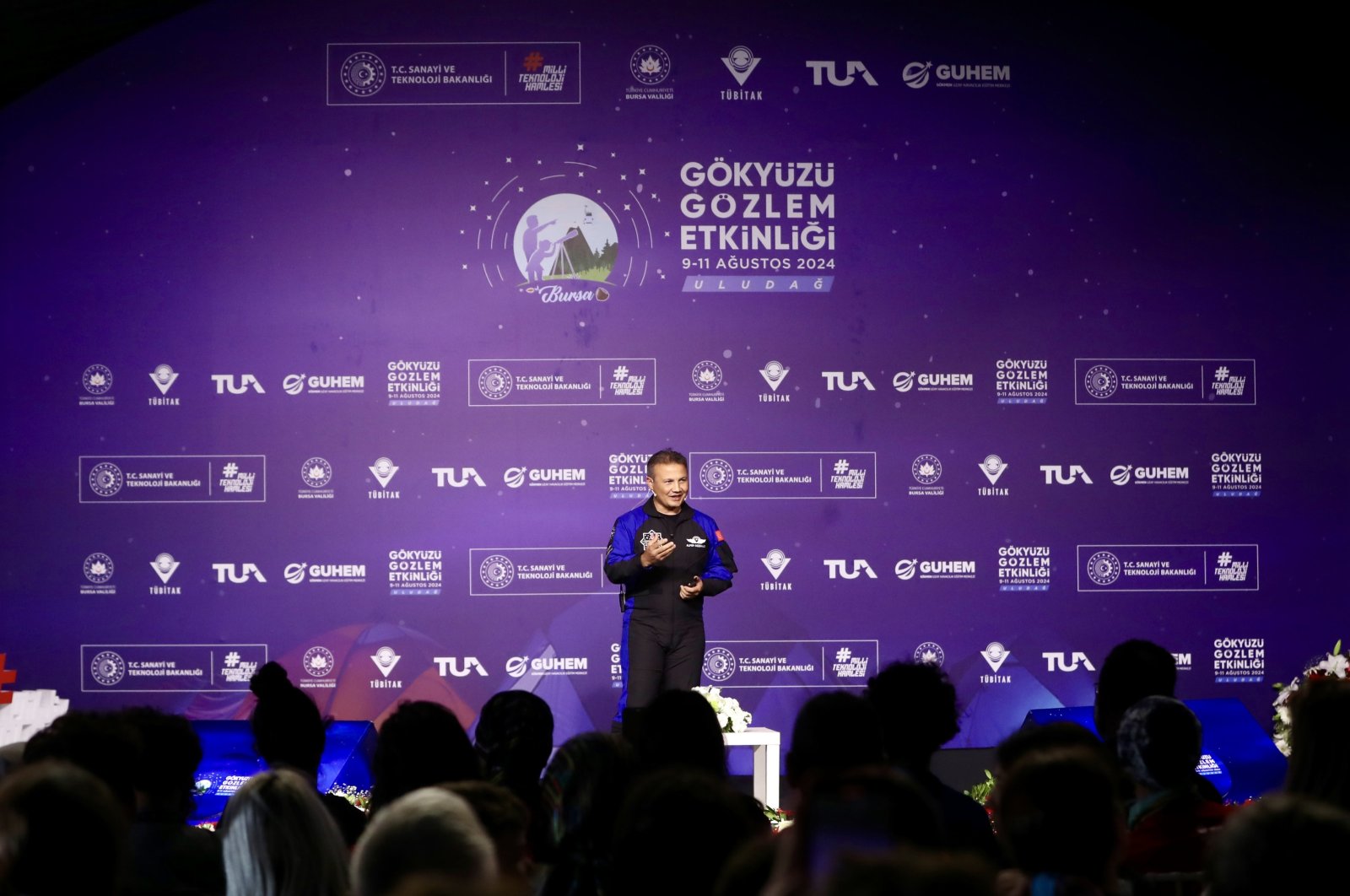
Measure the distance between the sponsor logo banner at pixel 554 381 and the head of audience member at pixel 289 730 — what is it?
3899 millimetres

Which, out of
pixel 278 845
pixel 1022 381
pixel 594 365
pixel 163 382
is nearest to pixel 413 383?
pixel 594 365

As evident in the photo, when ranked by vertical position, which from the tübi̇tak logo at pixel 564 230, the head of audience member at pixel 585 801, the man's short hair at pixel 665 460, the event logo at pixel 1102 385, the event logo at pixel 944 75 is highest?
the event logo at pixel 944 75

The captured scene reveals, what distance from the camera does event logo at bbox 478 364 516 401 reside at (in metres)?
6.95

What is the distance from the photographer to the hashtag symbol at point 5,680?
264 inches

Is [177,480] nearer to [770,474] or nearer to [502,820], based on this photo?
[770,474]

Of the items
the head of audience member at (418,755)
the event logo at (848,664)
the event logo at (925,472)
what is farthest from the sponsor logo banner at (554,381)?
the head of audience member at (418,755)

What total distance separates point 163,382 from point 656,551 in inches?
125

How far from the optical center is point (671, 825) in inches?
64.3

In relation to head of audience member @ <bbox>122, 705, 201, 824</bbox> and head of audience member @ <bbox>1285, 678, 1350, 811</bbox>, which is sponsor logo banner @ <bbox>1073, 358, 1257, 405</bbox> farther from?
head of audience member @ <bbox>122, 705, 201, 824</bbox>

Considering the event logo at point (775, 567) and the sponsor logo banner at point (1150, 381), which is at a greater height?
the sponsor logo banner at point (1150, 381)

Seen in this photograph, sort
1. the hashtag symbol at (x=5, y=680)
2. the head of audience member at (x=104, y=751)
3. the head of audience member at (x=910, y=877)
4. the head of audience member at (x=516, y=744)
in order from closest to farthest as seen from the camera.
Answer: the head of audience member at (x=910, y=877) → the head of audience member at (x=104, y=751) → the head of audience member at (x=516, y=744) → the hashtag symbol at (x=5, y=680)

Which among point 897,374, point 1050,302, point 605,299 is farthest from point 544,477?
point 1050,302

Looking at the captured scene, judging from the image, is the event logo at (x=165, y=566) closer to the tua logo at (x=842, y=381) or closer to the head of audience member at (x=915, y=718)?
the tua logo at (x=842, y=381)

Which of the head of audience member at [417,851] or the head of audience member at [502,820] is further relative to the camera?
the head of audience member at [502,820]
